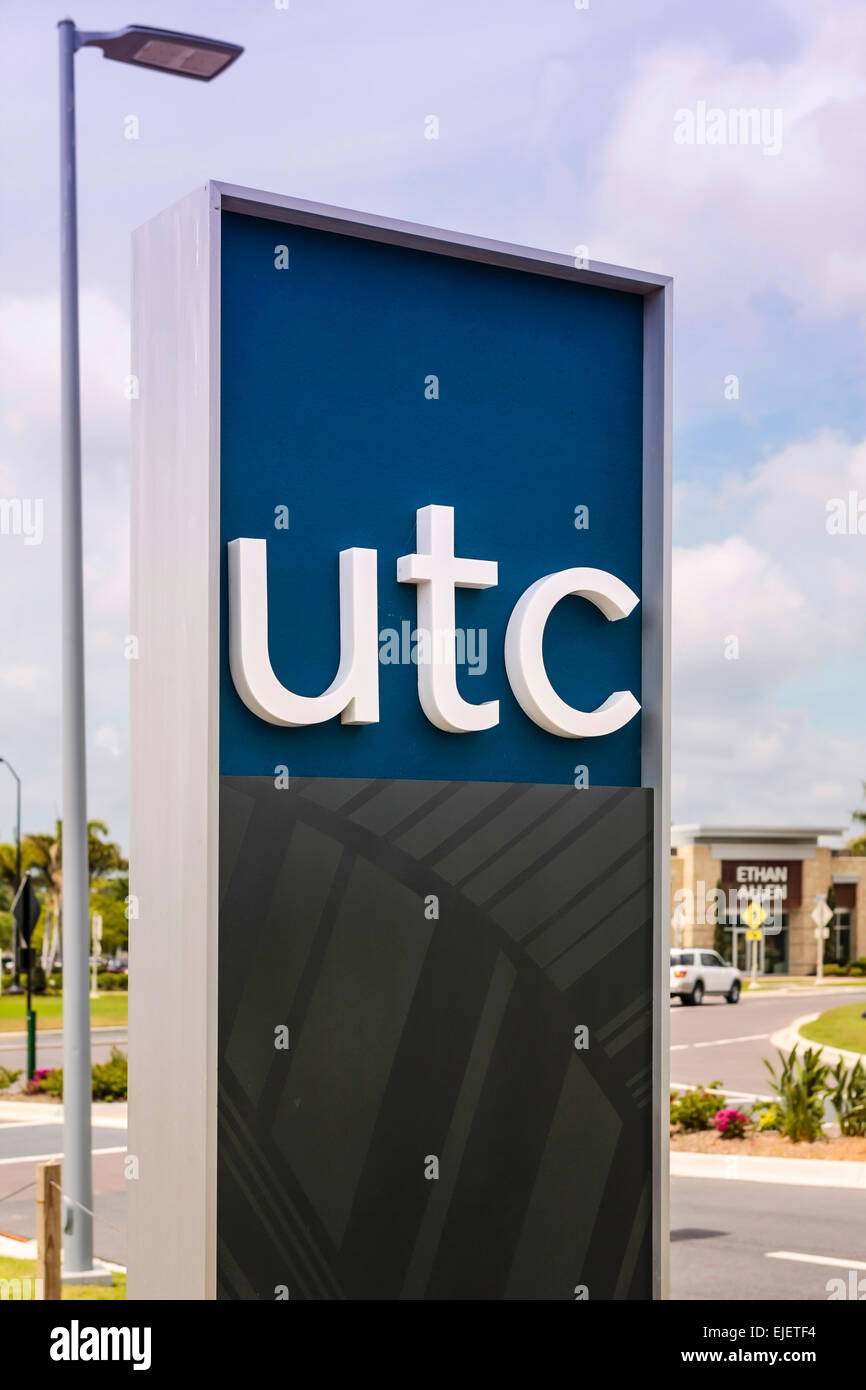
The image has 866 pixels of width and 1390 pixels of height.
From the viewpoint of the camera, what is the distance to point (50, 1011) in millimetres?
45750

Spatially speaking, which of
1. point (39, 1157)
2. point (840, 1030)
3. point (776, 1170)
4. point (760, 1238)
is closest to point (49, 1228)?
point (760, 1238)

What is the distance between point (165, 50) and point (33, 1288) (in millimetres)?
8819

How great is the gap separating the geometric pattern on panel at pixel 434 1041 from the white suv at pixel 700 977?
3762 centimetres

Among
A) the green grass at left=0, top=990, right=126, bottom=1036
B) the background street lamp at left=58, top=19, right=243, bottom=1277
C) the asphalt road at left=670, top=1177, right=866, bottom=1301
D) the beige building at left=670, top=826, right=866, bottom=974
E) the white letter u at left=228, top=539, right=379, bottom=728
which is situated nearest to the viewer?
the white letter u at left=228, top=539, right=379, bottom=728

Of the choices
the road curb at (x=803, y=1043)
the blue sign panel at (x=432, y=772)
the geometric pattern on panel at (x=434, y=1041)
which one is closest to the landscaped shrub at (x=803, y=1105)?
the road curb at (x=803, y=1043)

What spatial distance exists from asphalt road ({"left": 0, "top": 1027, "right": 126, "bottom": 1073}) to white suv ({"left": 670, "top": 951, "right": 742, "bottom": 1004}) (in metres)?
16.0

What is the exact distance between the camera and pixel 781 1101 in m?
17.6

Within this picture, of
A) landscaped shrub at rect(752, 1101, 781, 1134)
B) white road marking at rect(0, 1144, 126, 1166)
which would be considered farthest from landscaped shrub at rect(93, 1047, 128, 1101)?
landscaped shrub at rect(752, 1101, 781, 1134)

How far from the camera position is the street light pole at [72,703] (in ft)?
36.7

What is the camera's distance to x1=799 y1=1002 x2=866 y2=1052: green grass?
1089 inches

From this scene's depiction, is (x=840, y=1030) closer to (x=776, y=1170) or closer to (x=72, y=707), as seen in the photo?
(x=776, y=1170)

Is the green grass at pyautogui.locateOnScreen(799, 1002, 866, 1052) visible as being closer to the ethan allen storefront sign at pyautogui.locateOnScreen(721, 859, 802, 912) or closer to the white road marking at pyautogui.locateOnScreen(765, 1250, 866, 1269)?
A: the white road marking at pyautogui.locateOnScreen(765, 1250, 866, 1269)
